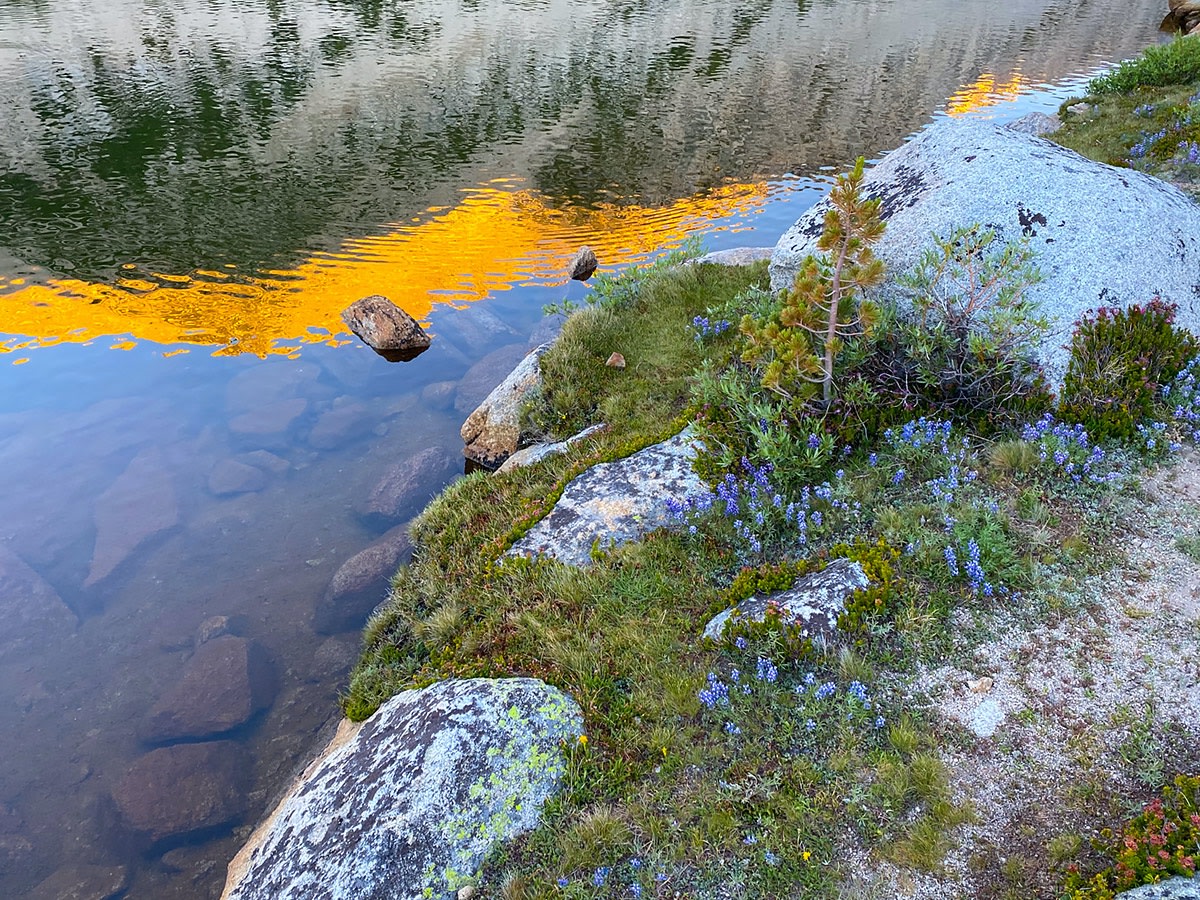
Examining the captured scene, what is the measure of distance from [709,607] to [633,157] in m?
30.9

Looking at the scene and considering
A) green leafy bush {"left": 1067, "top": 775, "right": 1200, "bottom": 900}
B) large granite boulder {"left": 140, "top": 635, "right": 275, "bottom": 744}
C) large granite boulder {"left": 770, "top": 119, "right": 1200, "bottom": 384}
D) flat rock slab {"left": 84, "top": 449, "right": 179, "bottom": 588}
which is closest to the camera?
green leafy bush {"left": 1067, "top": 775, "right": 1200, "bottom": 900}

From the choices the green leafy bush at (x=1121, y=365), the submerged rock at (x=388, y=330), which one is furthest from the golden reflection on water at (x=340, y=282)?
the green leafy bush at (x=1121, y=365)

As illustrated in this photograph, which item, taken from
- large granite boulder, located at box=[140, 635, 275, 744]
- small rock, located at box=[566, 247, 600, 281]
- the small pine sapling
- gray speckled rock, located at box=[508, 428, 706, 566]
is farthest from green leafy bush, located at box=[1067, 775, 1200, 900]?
small rock, located at box=[566, 247, 600, 281]

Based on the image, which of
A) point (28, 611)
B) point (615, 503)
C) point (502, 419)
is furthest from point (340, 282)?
point (615, 503)

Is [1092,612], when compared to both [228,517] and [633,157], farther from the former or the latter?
[633,157]

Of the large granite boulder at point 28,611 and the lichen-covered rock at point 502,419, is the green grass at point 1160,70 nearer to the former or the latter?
the lichen-covered rock at point 502,419

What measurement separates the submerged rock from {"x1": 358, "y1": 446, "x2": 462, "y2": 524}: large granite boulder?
4933 mm

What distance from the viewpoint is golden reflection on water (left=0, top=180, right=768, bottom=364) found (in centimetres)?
1892

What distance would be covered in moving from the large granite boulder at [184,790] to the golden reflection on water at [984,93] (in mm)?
44691

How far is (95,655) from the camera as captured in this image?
9.98 meters

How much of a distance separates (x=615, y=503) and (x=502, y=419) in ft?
15.7

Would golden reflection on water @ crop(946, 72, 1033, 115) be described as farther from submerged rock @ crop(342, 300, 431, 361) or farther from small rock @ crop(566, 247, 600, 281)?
submerged rock @ crop(342, 300, 431, 361)

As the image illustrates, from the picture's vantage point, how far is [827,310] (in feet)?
25.1

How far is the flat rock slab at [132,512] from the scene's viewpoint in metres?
11.6
